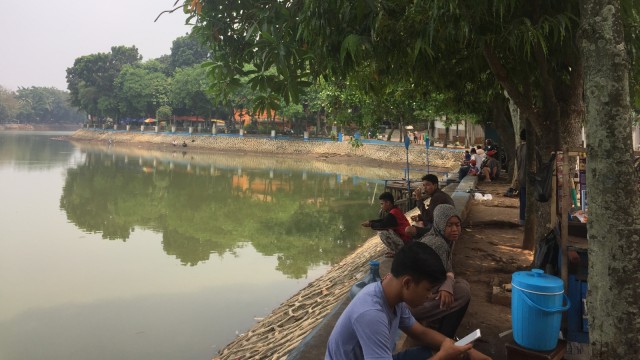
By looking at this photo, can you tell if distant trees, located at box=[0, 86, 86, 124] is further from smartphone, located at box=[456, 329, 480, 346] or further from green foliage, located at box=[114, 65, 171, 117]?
smartphone, located at box=[456, 329, 480, 346]

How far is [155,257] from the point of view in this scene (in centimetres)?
1230

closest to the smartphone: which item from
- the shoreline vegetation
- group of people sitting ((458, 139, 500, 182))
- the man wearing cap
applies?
the shoreline vegetation

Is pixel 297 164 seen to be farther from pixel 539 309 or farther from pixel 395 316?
pixel 395 316

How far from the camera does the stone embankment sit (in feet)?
106

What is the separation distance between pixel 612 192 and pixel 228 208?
59.5 ft

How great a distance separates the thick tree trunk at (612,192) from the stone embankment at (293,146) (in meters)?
27.9

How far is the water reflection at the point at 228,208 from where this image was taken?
1365 centimetres

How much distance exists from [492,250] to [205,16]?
530 cm

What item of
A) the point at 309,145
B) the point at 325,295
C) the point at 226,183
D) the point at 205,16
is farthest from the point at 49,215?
the point at 309,145

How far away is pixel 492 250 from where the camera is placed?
7012 mm

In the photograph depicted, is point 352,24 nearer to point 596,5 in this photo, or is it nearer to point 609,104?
point 596,5

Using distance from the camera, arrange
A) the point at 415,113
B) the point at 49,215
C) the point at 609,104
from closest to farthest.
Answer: the point at 609,104, the point at 49,215, the point at 415,113

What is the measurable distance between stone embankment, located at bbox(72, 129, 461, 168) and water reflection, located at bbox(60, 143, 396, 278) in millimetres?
5876

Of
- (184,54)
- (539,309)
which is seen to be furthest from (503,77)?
(184,54)
